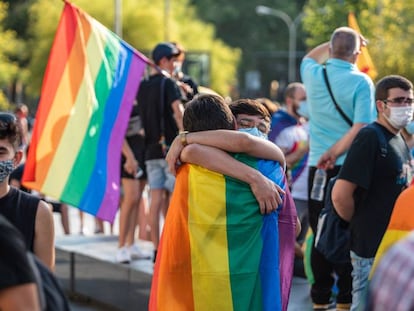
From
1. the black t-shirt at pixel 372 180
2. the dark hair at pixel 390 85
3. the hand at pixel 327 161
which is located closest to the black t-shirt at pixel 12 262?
the black t-shirt at pixel 372 180

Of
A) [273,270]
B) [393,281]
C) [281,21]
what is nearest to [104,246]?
[273,270]

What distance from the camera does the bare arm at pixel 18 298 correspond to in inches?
124

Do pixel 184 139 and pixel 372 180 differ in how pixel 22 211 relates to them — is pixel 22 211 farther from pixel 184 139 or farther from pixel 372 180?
pixel 372 180

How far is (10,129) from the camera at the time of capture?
15.0 feet

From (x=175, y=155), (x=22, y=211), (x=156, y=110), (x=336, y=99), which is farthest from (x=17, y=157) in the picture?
(x=156, y=110)

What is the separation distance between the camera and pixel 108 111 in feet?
30.3

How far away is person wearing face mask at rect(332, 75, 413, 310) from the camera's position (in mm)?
6406

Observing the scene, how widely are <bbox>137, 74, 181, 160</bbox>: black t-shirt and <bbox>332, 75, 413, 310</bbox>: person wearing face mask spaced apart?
3.03 metres

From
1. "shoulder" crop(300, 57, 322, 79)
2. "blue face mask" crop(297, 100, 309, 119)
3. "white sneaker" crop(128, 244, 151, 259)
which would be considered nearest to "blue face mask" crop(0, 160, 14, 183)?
"shoulder" crop(300, 57, 322, 79)

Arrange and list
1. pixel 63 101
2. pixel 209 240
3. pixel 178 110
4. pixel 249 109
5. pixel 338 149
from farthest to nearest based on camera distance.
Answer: pixel 178 110 < pixel 63 101 < pixel 338 149 < pixel 249 109 < pixel 209 240

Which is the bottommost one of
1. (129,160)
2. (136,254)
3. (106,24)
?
(106,24)

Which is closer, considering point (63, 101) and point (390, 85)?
point (390, 85)

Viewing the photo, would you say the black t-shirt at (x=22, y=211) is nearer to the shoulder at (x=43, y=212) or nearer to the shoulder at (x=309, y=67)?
the shoulder at (x=43, y=212)

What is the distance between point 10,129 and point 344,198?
8.15 feet
